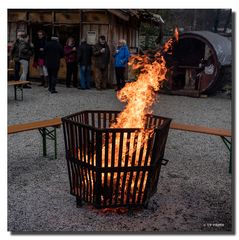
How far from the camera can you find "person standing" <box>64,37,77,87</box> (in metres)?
11.3

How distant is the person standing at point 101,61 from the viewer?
1121 centimetres

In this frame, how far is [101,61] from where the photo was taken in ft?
37.4

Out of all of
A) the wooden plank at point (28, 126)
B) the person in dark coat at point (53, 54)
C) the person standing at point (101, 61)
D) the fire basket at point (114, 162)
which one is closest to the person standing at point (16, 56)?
the person in dark coat at point (53, 54)

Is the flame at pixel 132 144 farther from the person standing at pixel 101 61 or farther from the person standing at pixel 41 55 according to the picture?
the person standing at pixel 41 55

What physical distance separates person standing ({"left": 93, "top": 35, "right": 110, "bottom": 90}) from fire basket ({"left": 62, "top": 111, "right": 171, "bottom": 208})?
25.2 feet

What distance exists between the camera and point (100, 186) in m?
3.55

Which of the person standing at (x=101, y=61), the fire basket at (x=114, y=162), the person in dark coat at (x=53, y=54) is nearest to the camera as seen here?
the fire basket at (x=114, y=162)

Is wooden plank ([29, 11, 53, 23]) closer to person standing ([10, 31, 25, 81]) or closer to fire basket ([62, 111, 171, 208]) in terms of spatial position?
person standing ([10, 31, 25, 81])

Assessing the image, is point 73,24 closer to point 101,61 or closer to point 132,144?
point 101,61

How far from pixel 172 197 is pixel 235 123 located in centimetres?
113

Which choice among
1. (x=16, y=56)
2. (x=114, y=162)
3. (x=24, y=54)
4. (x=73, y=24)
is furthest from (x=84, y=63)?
(x=114, y=162)

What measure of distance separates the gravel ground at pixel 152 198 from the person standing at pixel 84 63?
4.13 metres

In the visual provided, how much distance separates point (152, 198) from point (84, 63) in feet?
24.8
